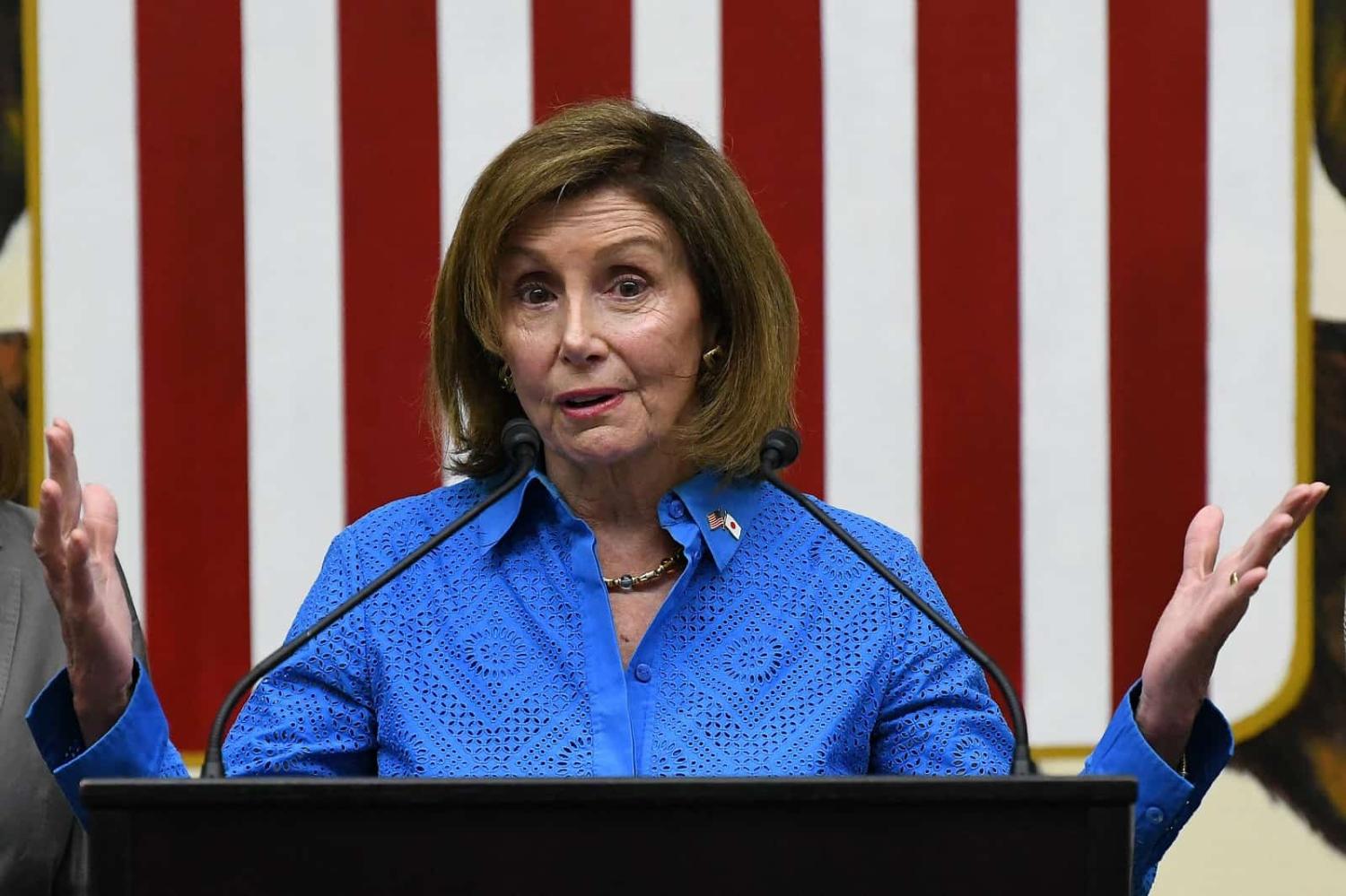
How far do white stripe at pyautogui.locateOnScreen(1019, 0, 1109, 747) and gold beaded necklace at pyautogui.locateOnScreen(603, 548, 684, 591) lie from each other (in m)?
0.89

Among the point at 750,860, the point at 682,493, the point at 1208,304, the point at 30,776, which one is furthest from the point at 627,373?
the point at 1208,304

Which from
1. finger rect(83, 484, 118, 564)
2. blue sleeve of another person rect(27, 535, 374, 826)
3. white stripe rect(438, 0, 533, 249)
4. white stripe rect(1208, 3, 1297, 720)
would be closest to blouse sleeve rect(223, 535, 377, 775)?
blue sleeve of another person rect(27, 535, 374, 826)

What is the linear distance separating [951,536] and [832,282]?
0.41 metres

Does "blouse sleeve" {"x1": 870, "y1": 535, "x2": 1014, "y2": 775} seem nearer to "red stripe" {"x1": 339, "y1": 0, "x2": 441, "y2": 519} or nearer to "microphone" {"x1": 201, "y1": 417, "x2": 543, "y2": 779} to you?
"microphone" {"x1": 201, "y1": 417, "x2": 543, "y2": 779}

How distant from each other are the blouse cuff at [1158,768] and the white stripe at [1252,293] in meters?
1.09

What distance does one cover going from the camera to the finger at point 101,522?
1717mm

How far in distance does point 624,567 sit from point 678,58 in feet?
3.28

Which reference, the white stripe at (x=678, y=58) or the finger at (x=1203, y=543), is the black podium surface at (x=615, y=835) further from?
the white stripe at (x=678, y=58)

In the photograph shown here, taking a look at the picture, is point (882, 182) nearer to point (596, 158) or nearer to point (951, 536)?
point (951, 536)

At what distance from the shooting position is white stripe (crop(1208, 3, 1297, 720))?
2824 millimetres

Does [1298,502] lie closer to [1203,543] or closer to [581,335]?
[1203,543]

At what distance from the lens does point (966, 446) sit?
2836 mm

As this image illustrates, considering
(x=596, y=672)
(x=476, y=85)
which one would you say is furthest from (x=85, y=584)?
(x=476, y=85)

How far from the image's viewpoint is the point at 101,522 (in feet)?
5.65
